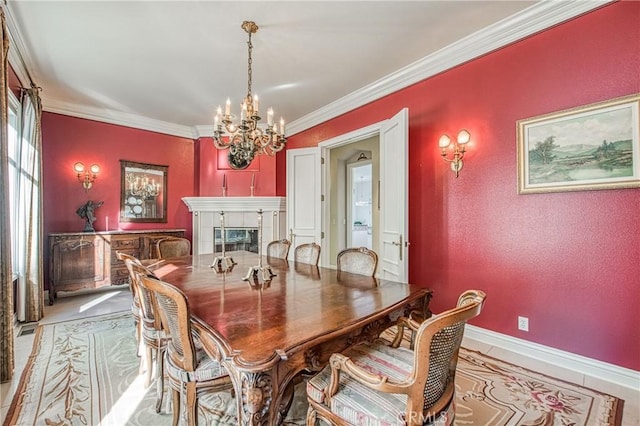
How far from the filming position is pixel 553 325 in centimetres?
234

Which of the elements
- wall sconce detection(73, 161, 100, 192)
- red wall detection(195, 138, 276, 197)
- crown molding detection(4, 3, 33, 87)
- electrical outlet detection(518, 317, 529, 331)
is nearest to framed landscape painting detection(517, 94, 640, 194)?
electrical outlet detection(518, 317, 529, 331)

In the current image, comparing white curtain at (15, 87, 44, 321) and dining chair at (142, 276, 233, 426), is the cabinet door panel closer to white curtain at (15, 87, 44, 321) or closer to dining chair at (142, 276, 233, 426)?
white curtain at (15, 87, 44, 321)

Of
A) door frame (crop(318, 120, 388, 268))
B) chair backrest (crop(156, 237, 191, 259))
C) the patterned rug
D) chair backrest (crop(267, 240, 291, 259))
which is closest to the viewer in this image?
the patterned rug

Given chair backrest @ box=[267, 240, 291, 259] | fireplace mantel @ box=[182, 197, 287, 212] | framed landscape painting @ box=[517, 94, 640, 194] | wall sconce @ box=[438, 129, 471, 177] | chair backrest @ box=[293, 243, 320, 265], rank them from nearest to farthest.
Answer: framed landscape painting @ box=[517, 94, 640, 194]
wall sconce @ box=[438, 129, 471, 177]
chair backrest @ box=[293, 243, 320, 265]
chair backrest @ box=[267, 240, 291, 259]
fireplace mantel @ box=[182, 197, 287, 212]

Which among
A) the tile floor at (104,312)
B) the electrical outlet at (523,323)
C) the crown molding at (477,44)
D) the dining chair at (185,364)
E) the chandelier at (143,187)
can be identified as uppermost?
the crown molding at (477,44)

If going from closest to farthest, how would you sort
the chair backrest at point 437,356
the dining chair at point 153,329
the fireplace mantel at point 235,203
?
the chair backrest at point 437,356
the dining chair at point 153,329
the fireplace mantel at point 235,203

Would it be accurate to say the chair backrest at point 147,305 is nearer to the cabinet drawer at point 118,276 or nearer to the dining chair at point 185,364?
the dining chair at point 185,364

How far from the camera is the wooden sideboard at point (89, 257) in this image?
392 cm

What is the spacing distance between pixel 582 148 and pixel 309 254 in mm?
2453

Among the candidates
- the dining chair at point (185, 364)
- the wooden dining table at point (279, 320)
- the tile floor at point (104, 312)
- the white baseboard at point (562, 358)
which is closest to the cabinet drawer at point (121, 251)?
the tile floor at point (104, 312)

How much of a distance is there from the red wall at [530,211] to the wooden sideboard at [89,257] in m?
4.06

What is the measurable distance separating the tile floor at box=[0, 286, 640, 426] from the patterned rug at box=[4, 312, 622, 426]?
6cm

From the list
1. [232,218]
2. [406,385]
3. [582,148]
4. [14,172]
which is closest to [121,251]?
[14,172]

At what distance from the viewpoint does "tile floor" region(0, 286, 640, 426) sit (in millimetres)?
1871
